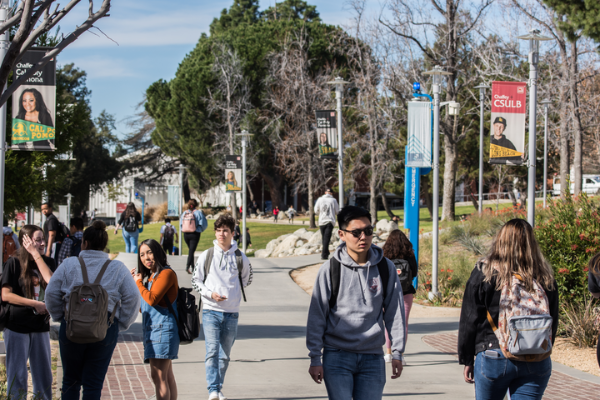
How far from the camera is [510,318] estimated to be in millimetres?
3641

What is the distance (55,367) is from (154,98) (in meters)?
49.8

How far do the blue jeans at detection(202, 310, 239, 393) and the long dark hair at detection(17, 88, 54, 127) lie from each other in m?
4.03

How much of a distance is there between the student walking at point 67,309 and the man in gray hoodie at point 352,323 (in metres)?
1.72

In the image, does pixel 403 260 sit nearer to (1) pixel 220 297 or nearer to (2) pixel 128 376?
(1) pixel 220 297

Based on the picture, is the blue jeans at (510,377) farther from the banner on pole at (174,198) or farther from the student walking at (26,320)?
the banner on pole at (174,198)

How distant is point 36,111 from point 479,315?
6.65m

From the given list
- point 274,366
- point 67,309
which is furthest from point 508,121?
point 67,309

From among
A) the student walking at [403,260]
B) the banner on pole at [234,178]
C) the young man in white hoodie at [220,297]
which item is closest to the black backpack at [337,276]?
the young man in white hoodie at [220,297]

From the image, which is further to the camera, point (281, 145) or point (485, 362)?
point (281, 145)

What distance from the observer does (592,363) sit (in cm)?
784

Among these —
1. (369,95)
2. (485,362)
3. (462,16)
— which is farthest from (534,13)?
(485,362)

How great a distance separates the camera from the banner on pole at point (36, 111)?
8125mm

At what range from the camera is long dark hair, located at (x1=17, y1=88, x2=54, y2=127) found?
8195 mm

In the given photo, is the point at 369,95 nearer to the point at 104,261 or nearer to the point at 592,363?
the point at 592,363
